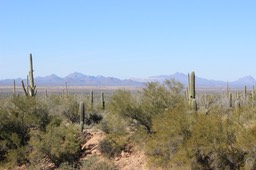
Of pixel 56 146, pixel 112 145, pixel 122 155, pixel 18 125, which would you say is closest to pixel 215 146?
pixel 122 155

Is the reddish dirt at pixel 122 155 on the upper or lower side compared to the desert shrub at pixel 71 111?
lower

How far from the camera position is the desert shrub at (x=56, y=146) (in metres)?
23.0

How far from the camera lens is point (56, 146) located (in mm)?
23000

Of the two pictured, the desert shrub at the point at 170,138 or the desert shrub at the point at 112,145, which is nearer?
the desert shrub at the point at 170,138

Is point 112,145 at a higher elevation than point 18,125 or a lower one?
lower

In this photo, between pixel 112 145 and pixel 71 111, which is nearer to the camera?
pixel 112 145

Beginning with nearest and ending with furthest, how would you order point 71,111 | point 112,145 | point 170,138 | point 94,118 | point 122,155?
point 170,138
point 122,155
point 112,145
point 71,111
point 94,118

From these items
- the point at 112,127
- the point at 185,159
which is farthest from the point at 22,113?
the point at 185,159

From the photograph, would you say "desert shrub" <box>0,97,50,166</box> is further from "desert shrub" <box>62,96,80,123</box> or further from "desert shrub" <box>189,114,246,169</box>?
"desert shrub" <box>189,114,246,169</box>

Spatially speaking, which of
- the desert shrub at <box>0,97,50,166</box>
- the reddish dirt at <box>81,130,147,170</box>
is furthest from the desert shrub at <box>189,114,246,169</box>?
the desert shrub at <box>0,97,50,166</box>

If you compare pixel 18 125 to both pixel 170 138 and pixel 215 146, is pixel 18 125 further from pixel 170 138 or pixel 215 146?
pixel 215 146

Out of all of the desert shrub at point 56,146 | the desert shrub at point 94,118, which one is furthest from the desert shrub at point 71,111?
the desert shrub at point 56,146

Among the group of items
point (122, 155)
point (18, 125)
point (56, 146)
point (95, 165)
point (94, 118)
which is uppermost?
point (18, 125)

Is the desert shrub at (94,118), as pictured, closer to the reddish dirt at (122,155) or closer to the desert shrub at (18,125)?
the desert shrub at (18,125)
